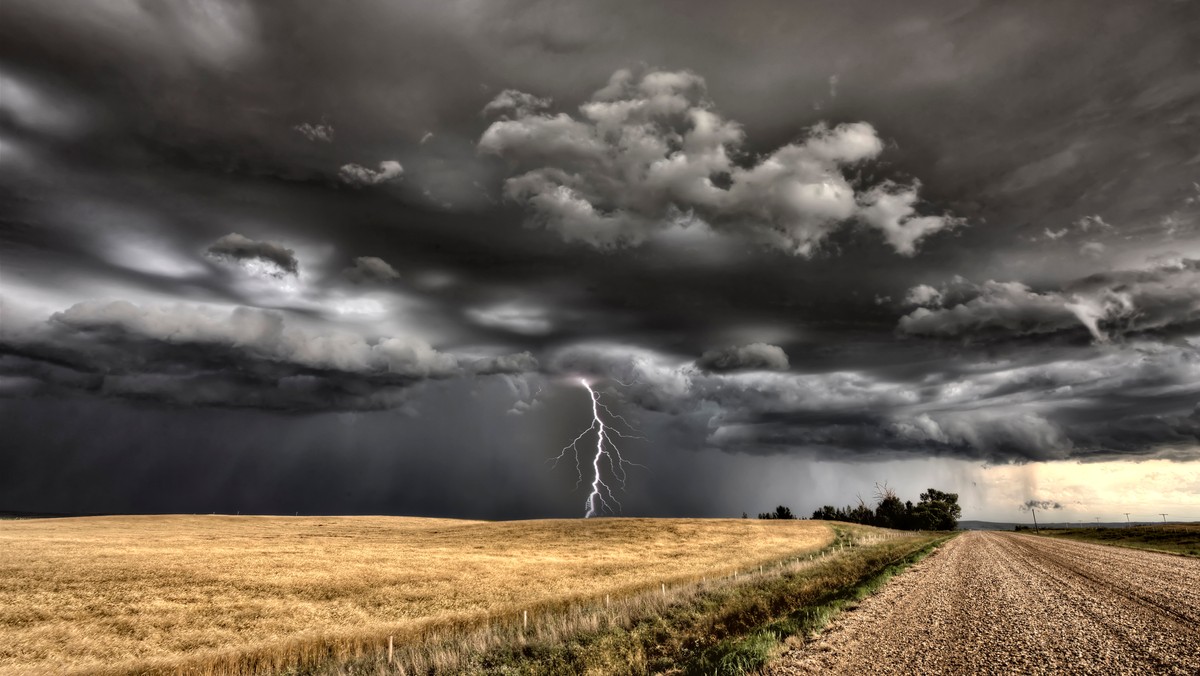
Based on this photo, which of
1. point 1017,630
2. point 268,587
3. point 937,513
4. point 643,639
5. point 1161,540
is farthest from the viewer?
point 937,513

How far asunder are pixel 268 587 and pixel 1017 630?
31.5 meters

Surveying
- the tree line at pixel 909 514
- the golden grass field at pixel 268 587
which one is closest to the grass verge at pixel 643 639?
the golden grass field at pixel 268 587

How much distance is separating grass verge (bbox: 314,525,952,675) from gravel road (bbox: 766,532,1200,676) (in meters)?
1.20

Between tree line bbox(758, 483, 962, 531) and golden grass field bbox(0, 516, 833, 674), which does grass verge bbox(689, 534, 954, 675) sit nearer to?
golden grass field bbox(0, 516, 833, 674)

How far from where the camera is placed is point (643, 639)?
16.6 m

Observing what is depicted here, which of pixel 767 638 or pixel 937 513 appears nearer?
pixel 767 638

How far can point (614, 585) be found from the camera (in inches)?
1224

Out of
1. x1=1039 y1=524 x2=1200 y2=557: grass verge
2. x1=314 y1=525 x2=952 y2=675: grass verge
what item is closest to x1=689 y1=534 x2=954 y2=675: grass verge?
x1=314 y1=525 x2=952 y2=675: grass verge

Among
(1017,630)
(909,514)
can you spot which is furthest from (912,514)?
(1017,630)

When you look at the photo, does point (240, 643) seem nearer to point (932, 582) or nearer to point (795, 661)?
point (795, 661)

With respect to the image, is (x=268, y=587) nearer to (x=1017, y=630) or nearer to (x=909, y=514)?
(x=1017, y=630)

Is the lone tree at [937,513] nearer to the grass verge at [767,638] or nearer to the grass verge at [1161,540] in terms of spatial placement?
the grass verge at [1161,540]

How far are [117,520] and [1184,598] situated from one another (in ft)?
372

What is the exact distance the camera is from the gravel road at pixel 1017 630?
12.1 m
